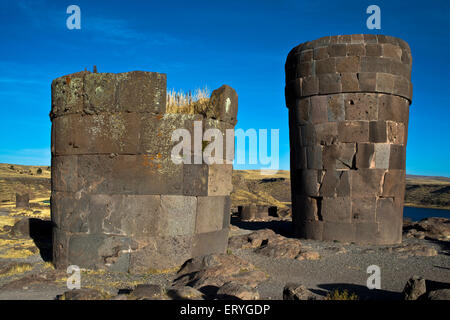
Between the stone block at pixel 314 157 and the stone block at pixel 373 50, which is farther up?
the stone block at pixel 373 50

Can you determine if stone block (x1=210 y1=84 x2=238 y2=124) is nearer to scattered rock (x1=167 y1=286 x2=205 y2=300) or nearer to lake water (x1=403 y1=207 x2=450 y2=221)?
scattered rock (x1=167 y1=286 x2=205 y2=300)

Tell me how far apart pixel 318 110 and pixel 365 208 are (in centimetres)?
297

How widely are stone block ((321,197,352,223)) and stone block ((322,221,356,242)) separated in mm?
110

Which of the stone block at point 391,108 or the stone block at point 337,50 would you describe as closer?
the stone block at point 391,108

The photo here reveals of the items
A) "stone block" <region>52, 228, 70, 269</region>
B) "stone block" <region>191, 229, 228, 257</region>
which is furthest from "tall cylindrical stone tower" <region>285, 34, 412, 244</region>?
"stone block" <region>52, 228, 70, 269</region>

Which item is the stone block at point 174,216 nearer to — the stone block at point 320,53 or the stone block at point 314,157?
the stone block at point 314,157

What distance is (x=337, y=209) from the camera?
1042 centimetres

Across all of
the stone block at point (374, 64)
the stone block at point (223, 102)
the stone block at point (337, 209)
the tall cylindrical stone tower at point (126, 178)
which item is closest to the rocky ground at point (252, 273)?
the tall cylindrical stone tower at point (126, 178)

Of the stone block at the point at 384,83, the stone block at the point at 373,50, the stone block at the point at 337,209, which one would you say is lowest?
the stone block at the point at 337,209

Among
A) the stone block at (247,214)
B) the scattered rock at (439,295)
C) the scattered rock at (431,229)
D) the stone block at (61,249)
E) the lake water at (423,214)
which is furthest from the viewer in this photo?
the lake water at (423,214)

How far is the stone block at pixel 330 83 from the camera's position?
10.5 m

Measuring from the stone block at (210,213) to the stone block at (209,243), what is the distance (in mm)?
100

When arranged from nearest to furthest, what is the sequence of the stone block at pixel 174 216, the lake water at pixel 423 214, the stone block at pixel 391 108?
the stone block at pixel 174 216 < the stone block at pixel 391 108 < the lake water at pixel 423 214

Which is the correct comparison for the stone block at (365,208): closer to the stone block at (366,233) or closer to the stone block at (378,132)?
the stone block at (366,233)
